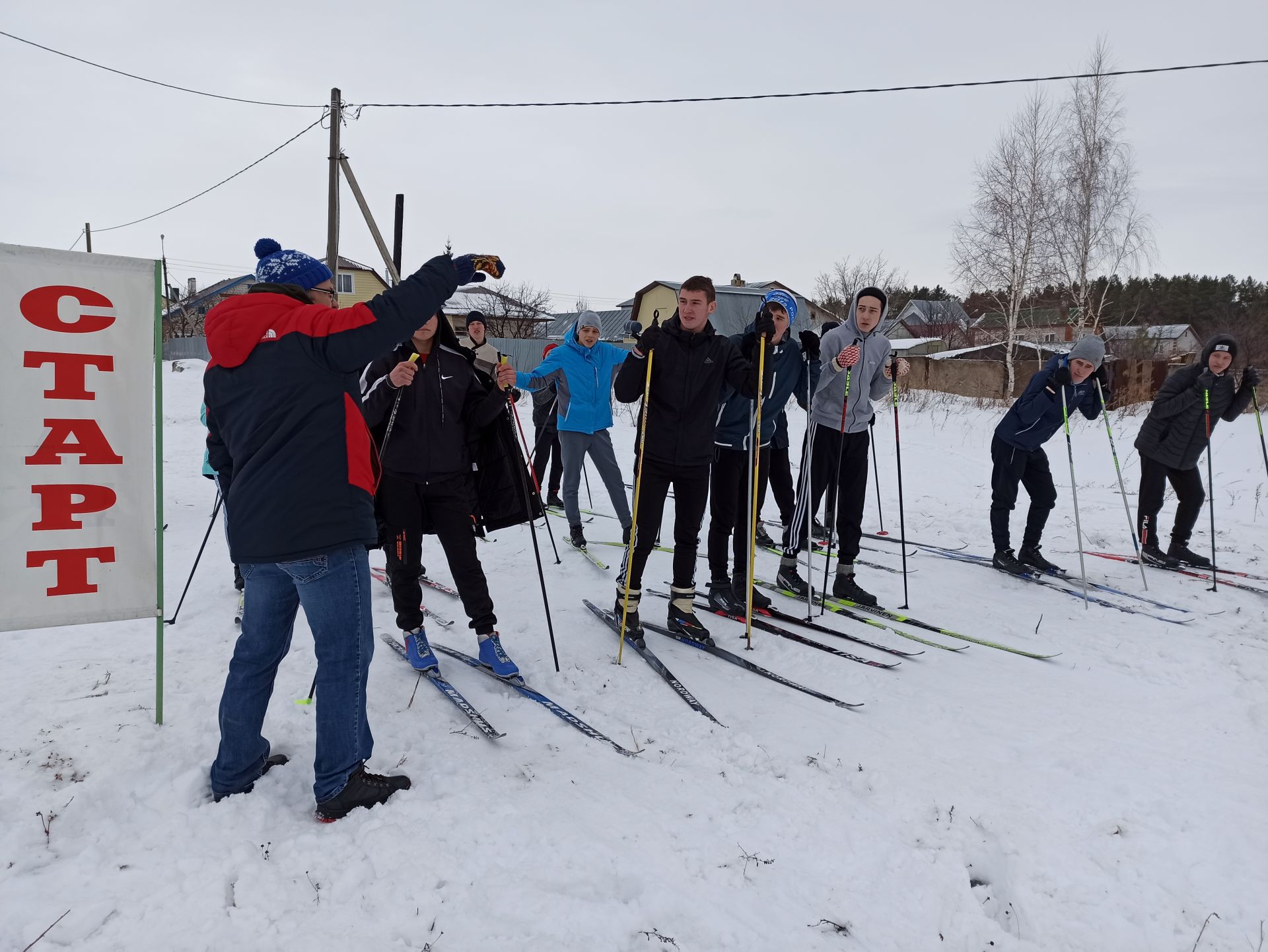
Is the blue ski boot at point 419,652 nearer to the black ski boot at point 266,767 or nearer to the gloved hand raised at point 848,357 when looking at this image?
the black ski boot at point 266,767

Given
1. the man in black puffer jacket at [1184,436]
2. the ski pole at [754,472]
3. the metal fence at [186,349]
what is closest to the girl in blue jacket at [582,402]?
the ski pole at [754,472]

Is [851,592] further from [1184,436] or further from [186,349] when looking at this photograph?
[186,349]

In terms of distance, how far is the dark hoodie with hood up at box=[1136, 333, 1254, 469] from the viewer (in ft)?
20.1

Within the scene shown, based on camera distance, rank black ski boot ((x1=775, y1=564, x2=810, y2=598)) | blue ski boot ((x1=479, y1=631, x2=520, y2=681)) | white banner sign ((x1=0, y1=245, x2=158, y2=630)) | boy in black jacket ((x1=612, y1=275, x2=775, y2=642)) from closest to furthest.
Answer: white banner sign ((x1=0, y1=245, x2=158, y2=630)) < blue ski boot ((x1=479, y1=631, x2=520, y2=681)) < boy in black jacket ((x1=612, y1=275, x2=775, y2=642)) < black ski boot ((x1=775, y1=564, x2=810, y2=598))

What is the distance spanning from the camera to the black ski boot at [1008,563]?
5.96 meters

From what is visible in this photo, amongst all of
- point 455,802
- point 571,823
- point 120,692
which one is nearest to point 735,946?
point 571,823

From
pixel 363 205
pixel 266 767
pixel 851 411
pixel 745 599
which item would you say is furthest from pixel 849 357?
pixel 363 205

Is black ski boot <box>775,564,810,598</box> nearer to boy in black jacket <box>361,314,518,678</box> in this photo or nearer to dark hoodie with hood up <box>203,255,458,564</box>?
boy in black jacket <box>361,314,518,678</box>

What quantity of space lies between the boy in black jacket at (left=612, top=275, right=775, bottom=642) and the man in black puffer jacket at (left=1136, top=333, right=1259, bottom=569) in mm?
4381

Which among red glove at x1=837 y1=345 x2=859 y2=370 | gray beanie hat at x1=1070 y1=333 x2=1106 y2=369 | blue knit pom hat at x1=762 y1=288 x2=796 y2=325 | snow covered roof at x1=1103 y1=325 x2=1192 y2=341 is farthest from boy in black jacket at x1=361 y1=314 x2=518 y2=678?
snow covered roof at x1=1103 y1=325 x2=1192 y2=341

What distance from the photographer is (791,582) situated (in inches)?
213

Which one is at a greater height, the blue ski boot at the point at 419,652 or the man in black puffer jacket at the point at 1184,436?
the man in black puffer jacket at the point at 1184,436

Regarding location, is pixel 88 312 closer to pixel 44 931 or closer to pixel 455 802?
pixel 44 931

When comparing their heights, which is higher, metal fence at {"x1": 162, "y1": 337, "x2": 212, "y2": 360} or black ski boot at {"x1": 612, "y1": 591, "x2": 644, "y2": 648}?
metal fence at {"x1": 162, "y1": 337, "x2": 212, "y2": 360}
